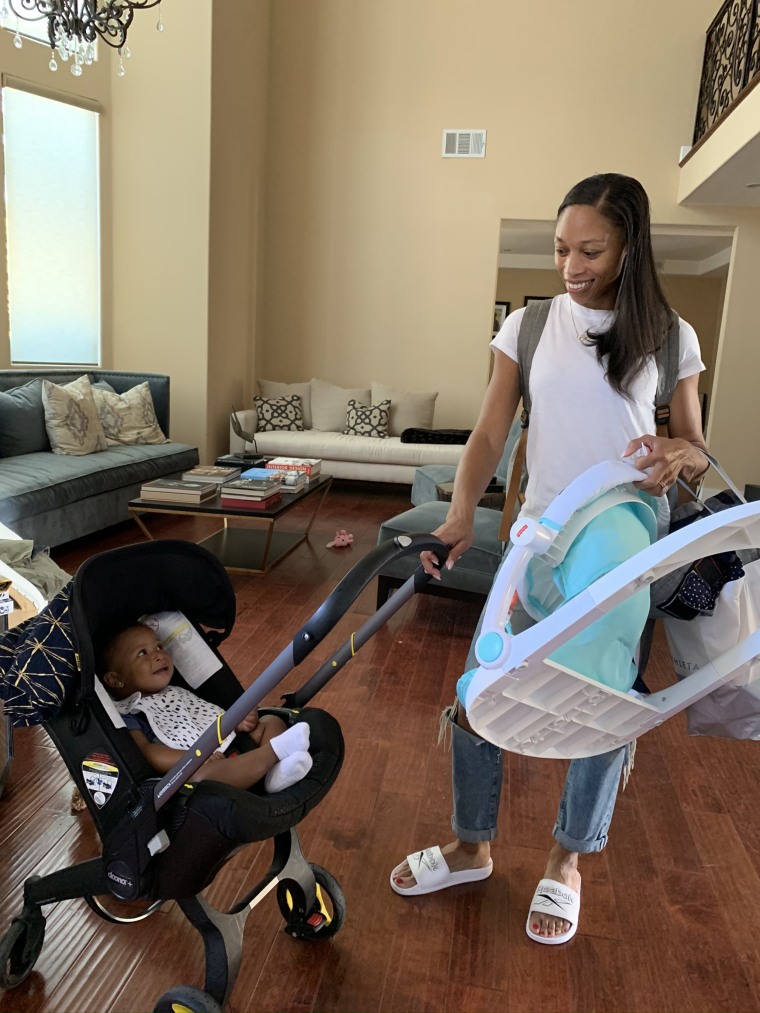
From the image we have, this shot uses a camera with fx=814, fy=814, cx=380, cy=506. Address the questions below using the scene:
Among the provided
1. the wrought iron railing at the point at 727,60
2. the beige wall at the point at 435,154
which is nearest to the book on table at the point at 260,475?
the beige wall at the point at 435,154

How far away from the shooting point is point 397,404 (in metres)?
7.07

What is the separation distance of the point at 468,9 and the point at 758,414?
4.19m

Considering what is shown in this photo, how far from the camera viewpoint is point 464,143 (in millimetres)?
6969

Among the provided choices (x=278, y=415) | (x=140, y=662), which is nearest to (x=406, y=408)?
(x=278, y=415)

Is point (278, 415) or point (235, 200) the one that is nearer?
point (235, 200)

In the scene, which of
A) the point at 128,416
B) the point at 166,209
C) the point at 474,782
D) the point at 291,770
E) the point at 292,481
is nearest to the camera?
the point at 291,770

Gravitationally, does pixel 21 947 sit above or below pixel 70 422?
below

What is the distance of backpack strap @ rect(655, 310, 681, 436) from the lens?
140cm

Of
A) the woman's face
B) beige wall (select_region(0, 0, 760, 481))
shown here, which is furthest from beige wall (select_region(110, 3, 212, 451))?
the woman's face

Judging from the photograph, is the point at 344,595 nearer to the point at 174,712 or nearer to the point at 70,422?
the point at 174,712

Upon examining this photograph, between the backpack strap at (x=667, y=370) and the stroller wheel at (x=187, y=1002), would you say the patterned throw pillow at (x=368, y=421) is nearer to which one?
the backpack strap at (x=667, y=370)

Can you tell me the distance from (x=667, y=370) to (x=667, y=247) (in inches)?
316

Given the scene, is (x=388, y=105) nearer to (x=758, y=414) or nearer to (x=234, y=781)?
(x=758, y=414)

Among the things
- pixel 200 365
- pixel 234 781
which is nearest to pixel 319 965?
pixel 234 781
